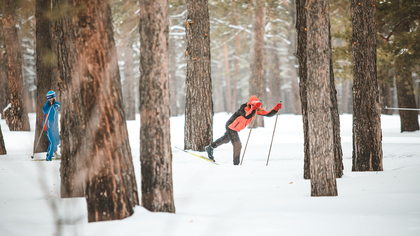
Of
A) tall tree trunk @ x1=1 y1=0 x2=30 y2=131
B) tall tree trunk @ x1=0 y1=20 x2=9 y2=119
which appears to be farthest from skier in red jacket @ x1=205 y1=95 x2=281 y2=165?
tall tree trunk @ x1=0 y1=20 x2=9 y2=119

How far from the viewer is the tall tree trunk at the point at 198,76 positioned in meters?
9.62

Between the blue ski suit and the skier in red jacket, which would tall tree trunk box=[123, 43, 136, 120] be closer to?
the blue ski suit

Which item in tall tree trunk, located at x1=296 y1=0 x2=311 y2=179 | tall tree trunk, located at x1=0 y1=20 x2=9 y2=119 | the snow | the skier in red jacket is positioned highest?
tall tree trunk, located at x1=0 y1=20 x2=9 y2=119

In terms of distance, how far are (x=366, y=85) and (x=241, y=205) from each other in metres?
3.85

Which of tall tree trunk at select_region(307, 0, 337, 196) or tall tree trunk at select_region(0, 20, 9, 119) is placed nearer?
tall tree trunk at select_region(307, 0, 337, 196)

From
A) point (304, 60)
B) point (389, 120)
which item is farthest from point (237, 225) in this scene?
point (389, 120)

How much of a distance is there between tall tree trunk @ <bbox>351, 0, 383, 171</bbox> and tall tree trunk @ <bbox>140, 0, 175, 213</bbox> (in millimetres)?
4571

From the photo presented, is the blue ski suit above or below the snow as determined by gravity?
above

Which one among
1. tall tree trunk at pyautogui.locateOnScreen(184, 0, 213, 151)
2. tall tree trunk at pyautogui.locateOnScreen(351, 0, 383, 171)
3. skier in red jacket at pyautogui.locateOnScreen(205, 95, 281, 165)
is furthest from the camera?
tall tree trunk at pyautogui.locateOnScreen(184, 0, 213, 151)

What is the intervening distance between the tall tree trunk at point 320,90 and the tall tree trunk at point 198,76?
197 inches

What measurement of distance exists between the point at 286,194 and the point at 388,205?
1.44 meters

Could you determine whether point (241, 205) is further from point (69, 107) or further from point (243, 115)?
point (243, 115)

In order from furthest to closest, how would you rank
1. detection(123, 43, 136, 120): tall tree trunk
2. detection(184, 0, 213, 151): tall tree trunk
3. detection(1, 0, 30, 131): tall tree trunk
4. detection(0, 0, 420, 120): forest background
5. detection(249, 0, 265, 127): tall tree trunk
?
detection(123, 43, 136, 120): tall tree trunk → detection(249, 0, 265, 127): tall tree trunk → detection(1, 0, 30, 131): tall tree trunk → detection(0, 0, 420, 120): forest background → detection(184, 0, 213, 151): tall tree trunk

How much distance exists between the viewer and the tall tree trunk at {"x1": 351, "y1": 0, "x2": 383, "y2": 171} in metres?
6.91
